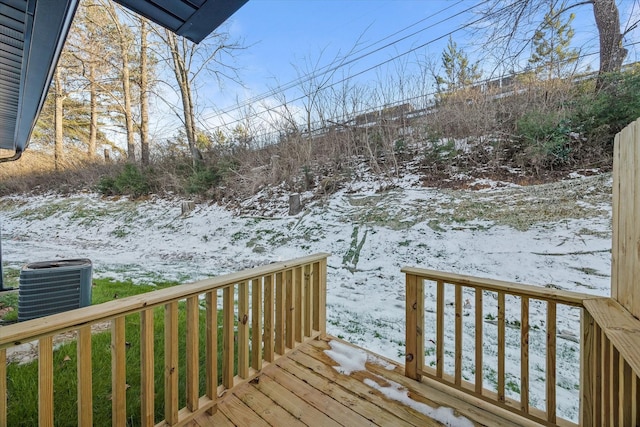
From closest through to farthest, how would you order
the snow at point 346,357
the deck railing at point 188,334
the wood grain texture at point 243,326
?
the deck railing at point 188,334, the wood grain texture at point 243,326, the snow at point 346,357

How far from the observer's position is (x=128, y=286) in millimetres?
3996

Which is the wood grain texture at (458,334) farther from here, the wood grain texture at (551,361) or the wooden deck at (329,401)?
the wood grain texture at (551,361)

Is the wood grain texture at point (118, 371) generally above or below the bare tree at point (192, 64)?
below

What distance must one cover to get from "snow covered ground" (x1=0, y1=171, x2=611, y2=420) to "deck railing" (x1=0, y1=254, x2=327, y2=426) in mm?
765

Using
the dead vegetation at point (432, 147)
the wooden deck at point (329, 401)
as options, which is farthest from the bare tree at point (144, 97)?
the wooden deck at point (329, 401)

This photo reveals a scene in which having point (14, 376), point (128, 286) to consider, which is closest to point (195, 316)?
point (14, 376)

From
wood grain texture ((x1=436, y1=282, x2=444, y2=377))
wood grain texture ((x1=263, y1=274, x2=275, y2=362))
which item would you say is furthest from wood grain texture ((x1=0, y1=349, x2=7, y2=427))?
wood grain texture ((x1=436, y1=282, x2=444, y2=377))

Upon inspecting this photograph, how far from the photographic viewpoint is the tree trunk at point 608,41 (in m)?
4.89

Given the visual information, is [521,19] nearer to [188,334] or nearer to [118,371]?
[188,334]

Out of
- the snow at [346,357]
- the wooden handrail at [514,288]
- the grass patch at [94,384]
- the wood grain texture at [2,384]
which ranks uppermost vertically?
the wooden handrail at [514,288]

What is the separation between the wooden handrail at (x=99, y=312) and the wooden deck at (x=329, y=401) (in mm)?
755

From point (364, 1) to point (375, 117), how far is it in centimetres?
264

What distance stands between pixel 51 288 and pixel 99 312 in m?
2.34

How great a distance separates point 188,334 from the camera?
1.60 m
